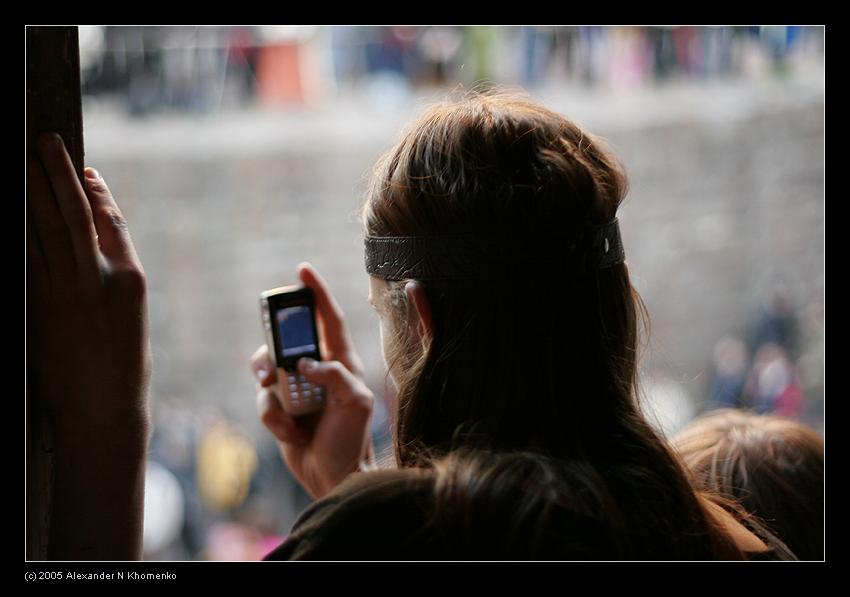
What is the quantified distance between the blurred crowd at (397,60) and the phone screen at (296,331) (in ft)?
17.4

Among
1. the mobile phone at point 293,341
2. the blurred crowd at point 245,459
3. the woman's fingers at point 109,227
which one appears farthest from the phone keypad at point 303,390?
the blurred crowd at point 245,459

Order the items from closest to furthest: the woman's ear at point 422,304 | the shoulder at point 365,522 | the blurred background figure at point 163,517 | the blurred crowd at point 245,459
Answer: the shoulder at point 365,522 < the woman's ear at point 422,304 < the blurred background figure at point 163,517 < the blurred crowd at point 245,459

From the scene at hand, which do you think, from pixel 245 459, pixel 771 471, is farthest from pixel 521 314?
pixel 245 459

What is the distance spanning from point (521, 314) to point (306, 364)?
0.31 metres

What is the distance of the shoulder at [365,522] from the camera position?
0.64 meters

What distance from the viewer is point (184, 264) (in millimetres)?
6133

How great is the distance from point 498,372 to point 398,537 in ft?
0.56

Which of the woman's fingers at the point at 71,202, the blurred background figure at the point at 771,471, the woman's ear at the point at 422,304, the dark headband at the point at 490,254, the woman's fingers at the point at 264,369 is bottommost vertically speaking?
the blurred background figure at the point at 771,471

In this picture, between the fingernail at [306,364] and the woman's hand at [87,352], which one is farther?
the fingernail at [306,364]

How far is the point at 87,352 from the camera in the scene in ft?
2.28

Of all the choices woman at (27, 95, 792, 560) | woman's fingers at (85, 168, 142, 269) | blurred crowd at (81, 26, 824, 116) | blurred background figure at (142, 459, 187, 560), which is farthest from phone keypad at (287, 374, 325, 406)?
blurred crowd at (81, 26, 824, 116)

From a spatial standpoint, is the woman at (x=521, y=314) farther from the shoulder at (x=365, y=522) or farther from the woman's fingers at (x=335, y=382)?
the woman's fingers at (x=335, y=382)

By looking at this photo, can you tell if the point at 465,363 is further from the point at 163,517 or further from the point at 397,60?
the point at 397,60
